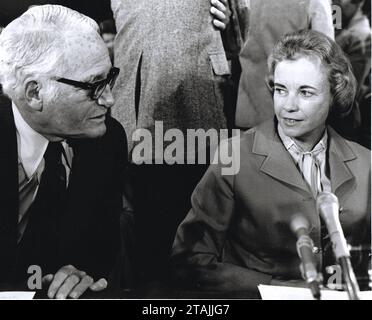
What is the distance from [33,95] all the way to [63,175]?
38 centimetres

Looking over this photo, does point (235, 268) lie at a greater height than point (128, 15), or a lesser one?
lesser

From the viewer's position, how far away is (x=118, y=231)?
2.98 m

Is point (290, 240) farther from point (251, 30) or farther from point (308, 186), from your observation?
point (251, 30)

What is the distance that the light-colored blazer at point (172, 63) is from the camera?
2971mm

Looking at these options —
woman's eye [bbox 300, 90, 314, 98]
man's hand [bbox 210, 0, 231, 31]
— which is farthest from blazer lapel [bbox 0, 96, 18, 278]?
woman's eye [bbox 300, 90, 314, 98]

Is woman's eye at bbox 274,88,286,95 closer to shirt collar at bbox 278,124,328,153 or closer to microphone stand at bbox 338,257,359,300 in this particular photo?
shirt collar at bbox 278,124,328,153

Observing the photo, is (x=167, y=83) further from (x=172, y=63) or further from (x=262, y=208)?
(x=262, y=208)

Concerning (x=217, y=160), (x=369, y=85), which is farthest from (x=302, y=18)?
(x=217, y=160)

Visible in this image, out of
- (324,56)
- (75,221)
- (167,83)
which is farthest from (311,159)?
(75,221)

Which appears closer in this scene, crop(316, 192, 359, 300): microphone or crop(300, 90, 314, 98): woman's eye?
crop(316, 192, 359, 300): microphone

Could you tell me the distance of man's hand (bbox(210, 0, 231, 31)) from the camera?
9.77ft

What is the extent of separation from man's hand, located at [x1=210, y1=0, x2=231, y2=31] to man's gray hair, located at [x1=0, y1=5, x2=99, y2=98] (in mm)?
530

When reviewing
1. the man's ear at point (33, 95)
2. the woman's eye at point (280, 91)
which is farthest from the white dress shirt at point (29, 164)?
the woman's eye at point (280, 91)
